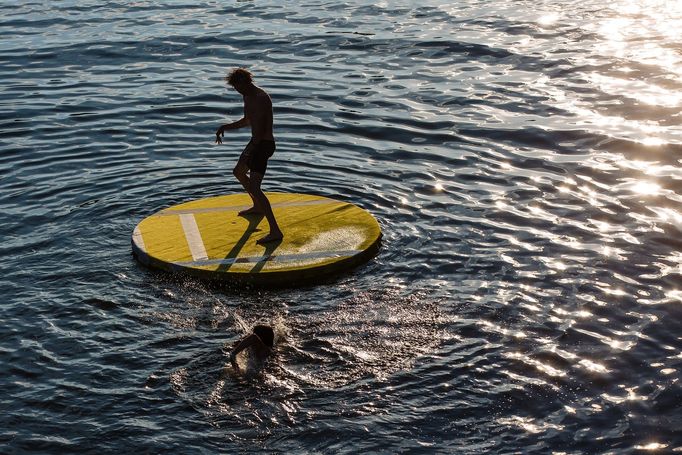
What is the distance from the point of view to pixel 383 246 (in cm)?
1168

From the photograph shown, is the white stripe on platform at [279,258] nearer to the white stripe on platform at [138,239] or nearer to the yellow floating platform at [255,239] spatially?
the yellow floating platform at [255,239]

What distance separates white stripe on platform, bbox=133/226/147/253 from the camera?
36.7 ft

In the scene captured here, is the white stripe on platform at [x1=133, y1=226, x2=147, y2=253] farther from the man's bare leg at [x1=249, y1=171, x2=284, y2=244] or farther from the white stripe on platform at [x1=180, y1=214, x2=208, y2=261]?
the man's bare leg at [x1=249, y1=171, x2=284, y2=244]

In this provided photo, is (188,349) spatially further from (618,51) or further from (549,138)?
Answer: (618,51)

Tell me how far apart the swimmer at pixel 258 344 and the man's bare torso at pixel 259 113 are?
3239 millimetres

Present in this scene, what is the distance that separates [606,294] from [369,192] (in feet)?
12.8

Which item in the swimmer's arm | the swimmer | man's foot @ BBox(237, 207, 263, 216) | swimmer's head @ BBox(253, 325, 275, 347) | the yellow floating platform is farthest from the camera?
man's foot @ BBox(237, 207, 263, 216)

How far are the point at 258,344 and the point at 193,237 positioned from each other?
2.95 m

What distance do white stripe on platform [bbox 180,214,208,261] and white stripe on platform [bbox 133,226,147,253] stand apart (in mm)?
480

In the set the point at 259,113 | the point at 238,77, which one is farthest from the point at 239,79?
the point at 259,113

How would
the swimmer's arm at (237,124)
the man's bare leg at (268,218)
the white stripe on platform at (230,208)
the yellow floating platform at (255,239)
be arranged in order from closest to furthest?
1. the yellow floating platform at (255,239)
2. the man's bare leg at (268,218)
3. the swimmer's arm at (237,124)
4. the white stripe on platform at (230,208)

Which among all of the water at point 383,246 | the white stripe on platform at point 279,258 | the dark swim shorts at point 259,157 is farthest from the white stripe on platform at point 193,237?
the dark swim shorts at point 259,157

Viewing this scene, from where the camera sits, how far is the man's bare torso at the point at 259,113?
11617 millimetres

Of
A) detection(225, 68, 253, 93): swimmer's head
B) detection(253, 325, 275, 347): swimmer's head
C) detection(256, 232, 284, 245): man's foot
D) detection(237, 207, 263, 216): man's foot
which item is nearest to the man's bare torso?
detection(225, 68, 253, 93): swimmer's head
